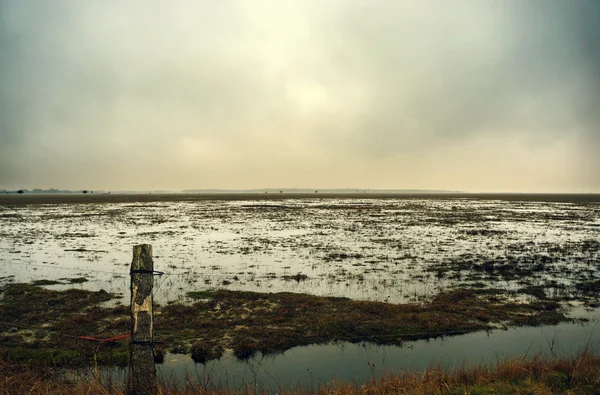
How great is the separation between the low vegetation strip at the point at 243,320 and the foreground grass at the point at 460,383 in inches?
91.0

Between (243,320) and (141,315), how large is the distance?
6186mm

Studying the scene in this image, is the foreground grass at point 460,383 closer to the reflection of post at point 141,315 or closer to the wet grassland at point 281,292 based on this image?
the reflection of post at point 141,315

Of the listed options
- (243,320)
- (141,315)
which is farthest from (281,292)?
(141,315)

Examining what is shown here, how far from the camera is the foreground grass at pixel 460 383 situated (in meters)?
6.11

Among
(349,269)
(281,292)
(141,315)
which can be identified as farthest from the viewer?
(349,269)

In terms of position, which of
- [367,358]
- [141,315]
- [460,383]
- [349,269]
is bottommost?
[367,358]

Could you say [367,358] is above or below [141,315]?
below

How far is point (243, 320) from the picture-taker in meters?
11.3

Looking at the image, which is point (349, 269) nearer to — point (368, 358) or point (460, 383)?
point (368, 358)

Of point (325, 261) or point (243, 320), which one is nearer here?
point (243, 320)

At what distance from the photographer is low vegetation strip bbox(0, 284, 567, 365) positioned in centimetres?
938

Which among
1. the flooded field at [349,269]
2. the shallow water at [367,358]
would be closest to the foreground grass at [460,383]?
the shallow water at [367,358]

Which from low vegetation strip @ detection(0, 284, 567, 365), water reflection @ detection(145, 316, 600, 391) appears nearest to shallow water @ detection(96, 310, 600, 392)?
water reflection @ detection(145, 316, 600, 391)

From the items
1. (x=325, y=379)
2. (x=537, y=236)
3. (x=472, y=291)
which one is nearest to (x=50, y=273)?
(x=325, y=379)
